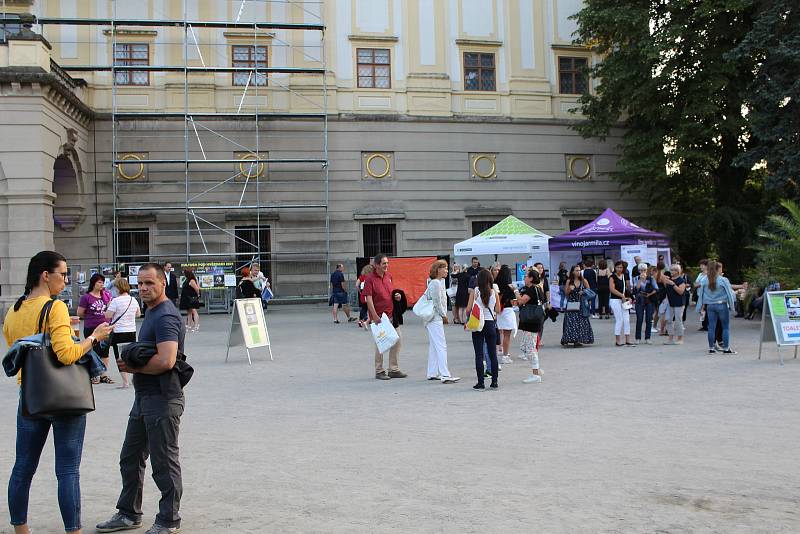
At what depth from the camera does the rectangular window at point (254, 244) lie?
29938mm

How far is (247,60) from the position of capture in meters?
30.2

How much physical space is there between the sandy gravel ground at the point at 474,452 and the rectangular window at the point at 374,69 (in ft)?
64.3

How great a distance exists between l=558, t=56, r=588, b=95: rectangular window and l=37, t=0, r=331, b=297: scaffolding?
9575mm

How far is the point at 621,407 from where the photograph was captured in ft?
31.0

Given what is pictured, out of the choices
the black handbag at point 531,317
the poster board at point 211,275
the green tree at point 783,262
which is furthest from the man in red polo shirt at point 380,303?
the poster board at point 211,275

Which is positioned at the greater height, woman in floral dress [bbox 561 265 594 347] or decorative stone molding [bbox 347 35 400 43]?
decorative stone molding [bbox 347 35 400 43]

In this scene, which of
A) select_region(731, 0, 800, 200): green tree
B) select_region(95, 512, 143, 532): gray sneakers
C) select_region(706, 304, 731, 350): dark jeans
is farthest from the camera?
select_region(731, 0, 800, 200): green tree

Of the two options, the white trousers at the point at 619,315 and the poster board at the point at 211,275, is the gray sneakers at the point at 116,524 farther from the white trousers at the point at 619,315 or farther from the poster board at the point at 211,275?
the poster board at the point at 211,275

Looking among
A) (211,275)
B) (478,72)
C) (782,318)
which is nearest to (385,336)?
(782,318)

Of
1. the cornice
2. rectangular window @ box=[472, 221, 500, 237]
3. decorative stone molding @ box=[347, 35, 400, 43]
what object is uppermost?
decorative stone molding @ box=[347, 35, 400, 43]

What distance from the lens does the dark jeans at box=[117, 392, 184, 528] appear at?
17.0ft

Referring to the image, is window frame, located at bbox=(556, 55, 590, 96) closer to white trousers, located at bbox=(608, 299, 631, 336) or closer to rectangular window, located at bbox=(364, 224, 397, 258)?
rectangular window, located at bbox=(364, 224, 397, 258)

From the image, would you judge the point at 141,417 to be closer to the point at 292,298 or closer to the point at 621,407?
the point at 621,407

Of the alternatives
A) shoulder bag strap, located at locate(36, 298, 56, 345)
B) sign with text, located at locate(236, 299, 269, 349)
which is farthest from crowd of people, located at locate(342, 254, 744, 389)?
shoulder bag strap, located at locate(36, 298, 56, 345)
